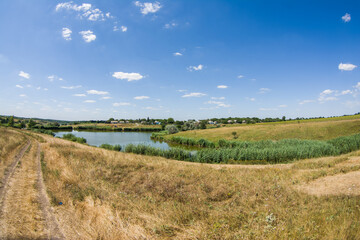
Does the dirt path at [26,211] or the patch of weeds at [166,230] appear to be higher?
the patch of weeds at [166,230]

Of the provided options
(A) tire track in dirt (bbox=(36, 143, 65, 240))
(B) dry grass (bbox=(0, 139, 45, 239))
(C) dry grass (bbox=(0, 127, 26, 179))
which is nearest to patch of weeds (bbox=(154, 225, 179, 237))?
(A) tire track in dirt (bbox=(36, 143, 65, 240))

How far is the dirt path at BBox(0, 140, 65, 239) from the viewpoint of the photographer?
14.6 feet

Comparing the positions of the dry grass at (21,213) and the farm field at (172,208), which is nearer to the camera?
the farm field at (172,208)

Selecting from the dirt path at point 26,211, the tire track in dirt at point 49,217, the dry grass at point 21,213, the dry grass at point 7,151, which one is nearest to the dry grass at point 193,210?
the tire track in dirt at point 49,217

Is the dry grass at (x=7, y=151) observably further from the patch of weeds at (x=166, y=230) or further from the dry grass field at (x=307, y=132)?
the dry grass field at (x=307, y=132)

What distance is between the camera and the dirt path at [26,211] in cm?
445

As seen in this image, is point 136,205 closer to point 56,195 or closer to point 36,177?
point 56,195

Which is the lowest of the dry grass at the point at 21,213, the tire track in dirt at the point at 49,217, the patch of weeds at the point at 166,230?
the tire track in dirt at the point at 49,217

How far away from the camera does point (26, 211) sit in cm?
550

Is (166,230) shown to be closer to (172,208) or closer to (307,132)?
(172,208)

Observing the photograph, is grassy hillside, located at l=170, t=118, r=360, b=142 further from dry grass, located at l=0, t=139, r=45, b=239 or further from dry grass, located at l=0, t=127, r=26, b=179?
dry grass, located at l=0, t=139, r=45, b=239

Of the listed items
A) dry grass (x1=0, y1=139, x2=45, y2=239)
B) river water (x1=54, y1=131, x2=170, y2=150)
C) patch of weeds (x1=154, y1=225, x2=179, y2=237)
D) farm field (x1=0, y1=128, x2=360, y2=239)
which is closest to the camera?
farm field (x1=0, y1=128, x2=360, y2=239)

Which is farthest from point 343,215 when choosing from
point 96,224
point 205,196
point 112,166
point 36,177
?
point 36,177

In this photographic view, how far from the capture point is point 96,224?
473 cm
